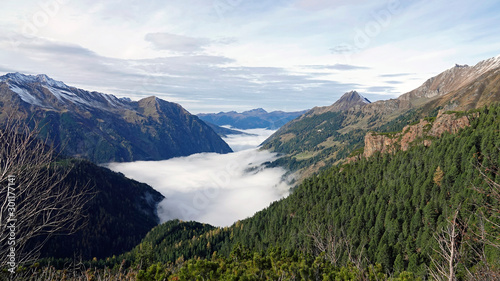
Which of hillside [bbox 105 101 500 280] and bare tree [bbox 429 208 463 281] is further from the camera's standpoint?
hillside [bbox 105 101 500 280]

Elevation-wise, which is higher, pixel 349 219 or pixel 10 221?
pixel 10 221

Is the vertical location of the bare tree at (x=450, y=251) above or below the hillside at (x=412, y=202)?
above

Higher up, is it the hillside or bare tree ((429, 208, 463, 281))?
bare tree ((429, 208, 463, 281))

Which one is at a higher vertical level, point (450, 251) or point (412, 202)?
point (450, 251)

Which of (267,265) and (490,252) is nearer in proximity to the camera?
(267,265)

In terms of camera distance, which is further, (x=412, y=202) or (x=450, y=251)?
(x=412, y=202)

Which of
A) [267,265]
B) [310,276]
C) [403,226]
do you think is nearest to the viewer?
[310,276]

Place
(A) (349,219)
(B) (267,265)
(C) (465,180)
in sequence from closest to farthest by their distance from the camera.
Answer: (B) (267,265), (C) (465,180), (A) (349,219)

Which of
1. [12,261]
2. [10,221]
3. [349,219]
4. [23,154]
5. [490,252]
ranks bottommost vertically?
[349,219]

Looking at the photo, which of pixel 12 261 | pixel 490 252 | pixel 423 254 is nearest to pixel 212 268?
pixel 12 261

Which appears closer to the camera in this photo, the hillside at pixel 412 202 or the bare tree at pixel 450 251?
the bare tree at pixel 450 251

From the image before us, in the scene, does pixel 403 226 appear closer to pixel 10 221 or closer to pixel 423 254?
pixel 423 254
